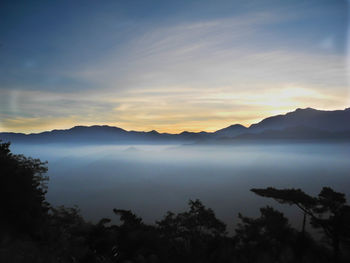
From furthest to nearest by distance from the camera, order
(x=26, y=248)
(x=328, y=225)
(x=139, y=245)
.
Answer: (x=139, y=245), (x=328, y=225), (x=26, y=248)

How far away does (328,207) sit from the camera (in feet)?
62.2

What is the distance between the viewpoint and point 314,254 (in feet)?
64.0

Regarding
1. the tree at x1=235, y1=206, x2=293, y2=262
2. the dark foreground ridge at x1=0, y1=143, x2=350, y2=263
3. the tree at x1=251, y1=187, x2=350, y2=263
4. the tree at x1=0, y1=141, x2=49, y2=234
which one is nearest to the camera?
the dark foreground ridge at x1=0, y1=143, x2=350, y2=263

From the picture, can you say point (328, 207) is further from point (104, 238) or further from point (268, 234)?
point (104, 238)

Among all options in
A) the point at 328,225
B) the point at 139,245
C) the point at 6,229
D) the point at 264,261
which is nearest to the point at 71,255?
the point at 6,229

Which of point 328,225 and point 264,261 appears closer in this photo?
point 264,261

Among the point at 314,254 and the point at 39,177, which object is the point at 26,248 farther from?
the point at 314,254

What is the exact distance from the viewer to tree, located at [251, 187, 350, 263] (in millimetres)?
16000

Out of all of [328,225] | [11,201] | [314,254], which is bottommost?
[314,254]

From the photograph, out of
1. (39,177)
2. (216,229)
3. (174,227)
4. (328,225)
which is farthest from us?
(174,227)

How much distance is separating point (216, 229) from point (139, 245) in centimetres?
2047

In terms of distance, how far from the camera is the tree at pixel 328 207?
16.0 meters

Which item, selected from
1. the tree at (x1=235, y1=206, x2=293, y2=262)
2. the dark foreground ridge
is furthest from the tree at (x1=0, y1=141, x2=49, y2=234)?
the tree at (x1=235, y1=206, x2=293, y2=262)

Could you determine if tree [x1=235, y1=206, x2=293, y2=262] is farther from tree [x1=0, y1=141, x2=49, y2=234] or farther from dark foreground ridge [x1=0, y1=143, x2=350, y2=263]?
tree [x1=0, y1=141, x2=49, y2=234]
